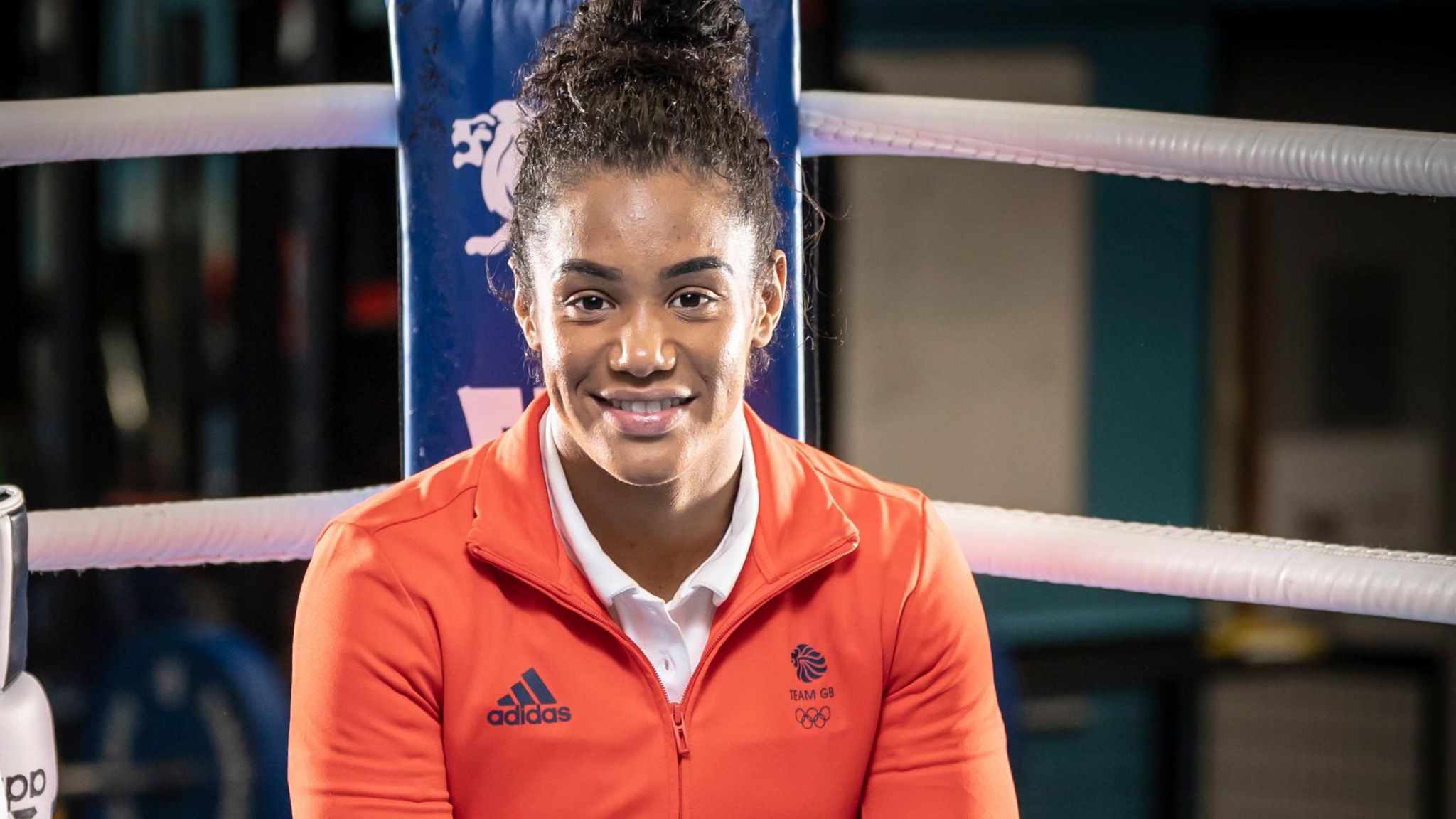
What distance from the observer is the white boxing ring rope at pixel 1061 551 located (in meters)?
1.26

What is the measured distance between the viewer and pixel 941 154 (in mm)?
1431

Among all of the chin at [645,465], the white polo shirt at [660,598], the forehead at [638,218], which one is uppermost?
the forehead at [638,218]

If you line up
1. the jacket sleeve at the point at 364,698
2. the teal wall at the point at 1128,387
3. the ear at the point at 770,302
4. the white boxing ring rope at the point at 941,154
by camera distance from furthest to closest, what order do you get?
the teal wall at the point at 1128,387 < the white boxing ring rope at the point at 941,154 < the ear at the point at 770,302 < the jacket sleeve at the point at 364,698

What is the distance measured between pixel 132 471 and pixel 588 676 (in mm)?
2411

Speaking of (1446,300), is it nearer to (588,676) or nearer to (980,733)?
(980,733)

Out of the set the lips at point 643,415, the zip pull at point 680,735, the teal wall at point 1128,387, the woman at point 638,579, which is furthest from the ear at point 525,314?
the teal wall at point 1128,387

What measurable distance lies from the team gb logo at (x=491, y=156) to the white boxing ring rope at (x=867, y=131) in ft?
0.33

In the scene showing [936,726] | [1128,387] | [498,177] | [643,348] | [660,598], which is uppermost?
[498,177]

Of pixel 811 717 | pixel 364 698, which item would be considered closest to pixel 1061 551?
pixel 811 717

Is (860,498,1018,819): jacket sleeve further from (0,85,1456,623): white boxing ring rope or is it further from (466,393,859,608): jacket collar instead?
(0,85,1456,623): white boxing ring rope

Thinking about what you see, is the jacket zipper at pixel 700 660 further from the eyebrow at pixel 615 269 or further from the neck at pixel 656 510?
the eyebrow at pixel 615 269

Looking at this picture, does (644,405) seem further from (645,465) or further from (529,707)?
(529,707)

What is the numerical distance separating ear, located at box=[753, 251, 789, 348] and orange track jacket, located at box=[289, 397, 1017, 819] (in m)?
0.13

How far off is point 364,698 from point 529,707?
12 centimetres
